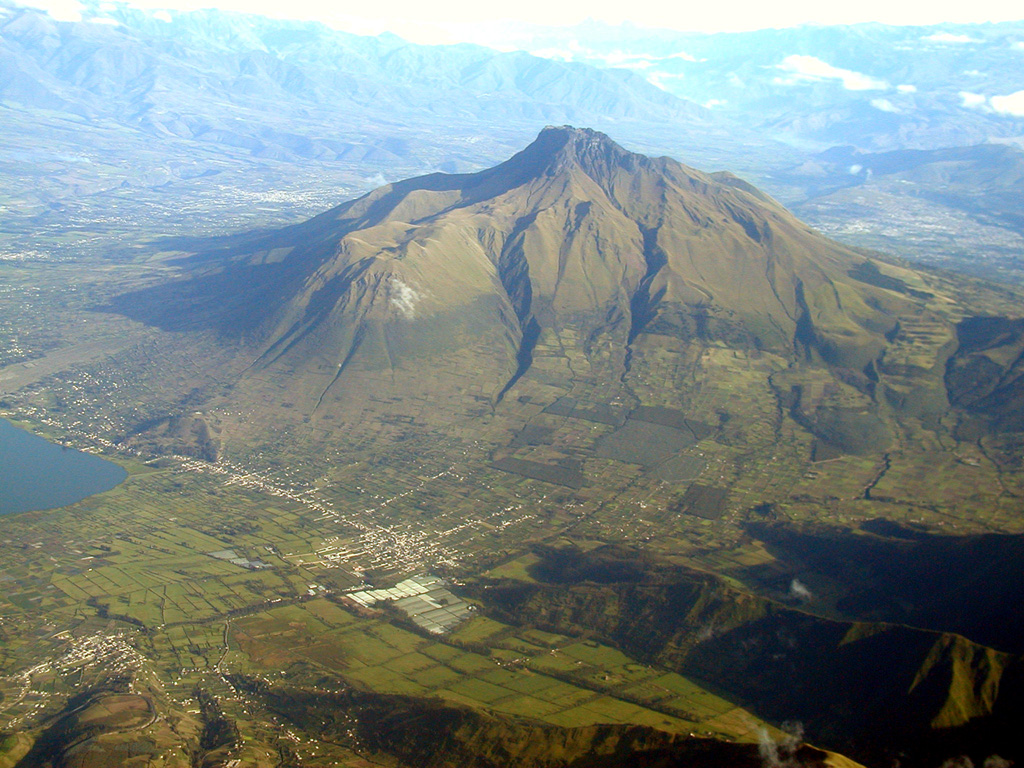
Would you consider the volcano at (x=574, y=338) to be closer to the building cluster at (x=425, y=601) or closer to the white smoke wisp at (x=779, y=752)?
the building cluster at (x=425, y=601)

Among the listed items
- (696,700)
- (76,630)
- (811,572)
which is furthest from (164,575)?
(811,572)

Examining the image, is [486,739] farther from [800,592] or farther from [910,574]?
[910,574]

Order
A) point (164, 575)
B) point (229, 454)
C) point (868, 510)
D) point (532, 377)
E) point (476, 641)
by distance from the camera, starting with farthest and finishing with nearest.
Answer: point (532, 377) → point (229, 454) → point (868, 510) → point (164, 575) → point (476, 641)

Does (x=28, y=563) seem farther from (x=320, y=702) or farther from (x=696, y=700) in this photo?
(x=696, y=700)

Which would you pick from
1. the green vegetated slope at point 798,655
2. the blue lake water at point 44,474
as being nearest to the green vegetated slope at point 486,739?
the green vegetated slope at point 798,655

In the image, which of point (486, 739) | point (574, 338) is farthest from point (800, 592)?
point (574, 338)

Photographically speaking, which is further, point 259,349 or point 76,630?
point 259,349
